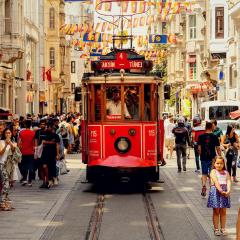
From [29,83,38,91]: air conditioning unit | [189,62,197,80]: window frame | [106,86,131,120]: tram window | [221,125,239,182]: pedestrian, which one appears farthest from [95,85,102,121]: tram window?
[189,62,197,80]: window frame

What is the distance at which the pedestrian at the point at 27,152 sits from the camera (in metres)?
20.6

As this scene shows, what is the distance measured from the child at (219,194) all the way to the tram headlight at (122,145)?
22.4 ft

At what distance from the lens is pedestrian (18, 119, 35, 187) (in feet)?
67.5

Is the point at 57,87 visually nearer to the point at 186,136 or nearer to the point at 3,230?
the point at 186,136

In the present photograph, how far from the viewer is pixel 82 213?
1523cm

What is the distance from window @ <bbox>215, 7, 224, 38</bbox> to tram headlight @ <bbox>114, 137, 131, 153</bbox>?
125ft

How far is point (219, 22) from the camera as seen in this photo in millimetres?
56406

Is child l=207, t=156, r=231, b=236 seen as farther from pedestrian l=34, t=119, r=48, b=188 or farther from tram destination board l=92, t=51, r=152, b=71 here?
pedestrian l=34, t=119, r=48, b=188

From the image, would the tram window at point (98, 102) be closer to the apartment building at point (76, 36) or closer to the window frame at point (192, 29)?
the window frame at point (192, 29)

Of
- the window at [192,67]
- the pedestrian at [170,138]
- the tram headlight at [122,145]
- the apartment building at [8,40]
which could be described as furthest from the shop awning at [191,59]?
the tram headlight at [122,145]

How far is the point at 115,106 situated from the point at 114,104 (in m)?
0.06

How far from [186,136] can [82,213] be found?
1010 cm

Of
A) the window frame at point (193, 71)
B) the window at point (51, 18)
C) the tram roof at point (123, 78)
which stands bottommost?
the tram roof at point (123, 78)

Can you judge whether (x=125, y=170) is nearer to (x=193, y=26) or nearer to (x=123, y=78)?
(x=123, y=78)
